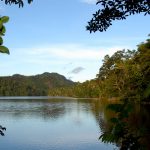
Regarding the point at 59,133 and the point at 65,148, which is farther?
the point at 59,133

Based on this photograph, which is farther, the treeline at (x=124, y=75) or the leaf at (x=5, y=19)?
the treeline at (x=124, y=75)

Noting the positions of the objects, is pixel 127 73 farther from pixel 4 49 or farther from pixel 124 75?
pixel 4 49

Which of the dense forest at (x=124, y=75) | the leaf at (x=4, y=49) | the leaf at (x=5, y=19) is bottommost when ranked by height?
the leaf at (x=4, y=49)

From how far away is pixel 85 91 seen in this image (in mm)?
154375

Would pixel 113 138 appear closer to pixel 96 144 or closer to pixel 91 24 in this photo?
pixel 91 24

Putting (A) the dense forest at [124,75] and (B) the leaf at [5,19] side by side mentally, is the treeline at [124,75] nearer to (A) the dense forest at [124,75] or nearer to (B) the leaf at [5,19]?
(A) the dense forest at [124,75]

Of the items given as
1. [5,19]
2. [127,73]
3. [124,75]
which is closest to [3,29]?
[5,19]

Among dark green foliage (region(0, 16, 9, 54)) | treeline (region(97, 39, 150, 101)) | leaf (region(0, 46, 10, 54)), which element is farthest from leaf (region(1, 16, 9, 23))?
treeline (region(97, 39, 150, 101))

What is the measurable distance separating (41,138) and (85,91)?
404 feet

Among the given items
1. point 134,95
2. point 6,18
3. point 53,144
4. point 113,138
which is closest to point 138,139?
point 113,138

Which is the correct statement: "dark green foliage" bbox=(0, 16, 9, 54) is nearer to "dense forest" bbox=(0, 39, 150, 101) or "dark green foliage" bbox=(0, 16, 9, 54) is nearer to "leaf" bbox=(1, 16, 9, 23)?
"leaf" bbox=(1, 16, 9, 23)

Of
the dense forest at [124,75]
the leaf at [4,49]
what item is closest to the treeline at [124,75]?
the dense forest at [124,75]

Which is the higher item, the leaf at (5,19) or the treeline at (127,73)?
the treeline at (127,73)

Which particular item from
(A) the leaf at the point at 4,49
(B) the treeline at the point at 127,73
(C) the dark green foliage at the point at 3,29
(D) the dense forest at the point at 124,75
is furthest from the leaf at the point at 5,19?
(B) the treeline at the point at 127,73
